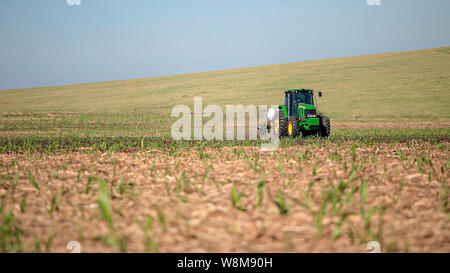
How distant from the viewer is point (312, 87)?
46938 mm

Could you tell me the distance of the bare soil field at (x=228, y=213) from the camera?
367 centimetres

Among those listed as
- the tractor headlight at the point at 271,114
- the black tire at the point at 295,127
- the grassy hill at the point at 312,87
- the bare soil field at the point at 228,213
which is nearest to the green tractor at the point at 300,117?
the black tire at the point at 295,127

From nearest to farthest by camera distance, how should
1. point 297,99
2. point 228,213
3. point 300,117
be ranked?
point 228,213 → point 300,117 → point 297,99

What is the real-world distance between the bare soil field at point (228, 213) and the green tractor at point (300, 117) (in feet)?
31.3

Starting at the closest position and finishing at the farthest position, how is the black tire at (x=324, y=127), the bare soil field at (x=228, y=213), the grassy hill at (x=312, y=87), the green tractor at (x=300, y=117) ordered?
1. the bare soil field at (x=228, y=213)
2. the green tractor at (x=300, y=117)
3. the black tire at (x=324, y=127)
4. the grassy hill at (x=312, y=87)

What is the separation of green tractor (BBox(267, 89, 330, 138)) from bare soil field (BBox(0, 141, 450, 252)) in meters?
9.55

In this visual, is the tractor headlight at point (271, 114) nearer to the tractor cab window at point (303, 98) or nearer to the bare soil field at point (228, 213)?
the tractor cab window at point (303, 98)

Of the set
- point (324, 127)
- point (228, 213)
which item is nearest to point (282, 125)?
point (324, 127)

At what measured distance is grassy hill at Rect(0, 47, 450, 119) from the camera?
38875mm

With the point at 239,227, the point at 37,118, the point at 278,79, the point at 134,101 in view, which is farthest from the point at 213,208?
the point at 278,79

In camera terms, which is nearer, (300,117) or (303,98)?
(300,117)

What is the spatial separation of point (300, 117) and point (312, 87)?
31490 mm

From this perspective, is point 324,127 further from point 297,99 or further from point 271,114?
point 271,114

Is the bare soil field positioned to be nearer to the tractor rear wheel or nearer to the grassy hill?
the tractor rear wheel
